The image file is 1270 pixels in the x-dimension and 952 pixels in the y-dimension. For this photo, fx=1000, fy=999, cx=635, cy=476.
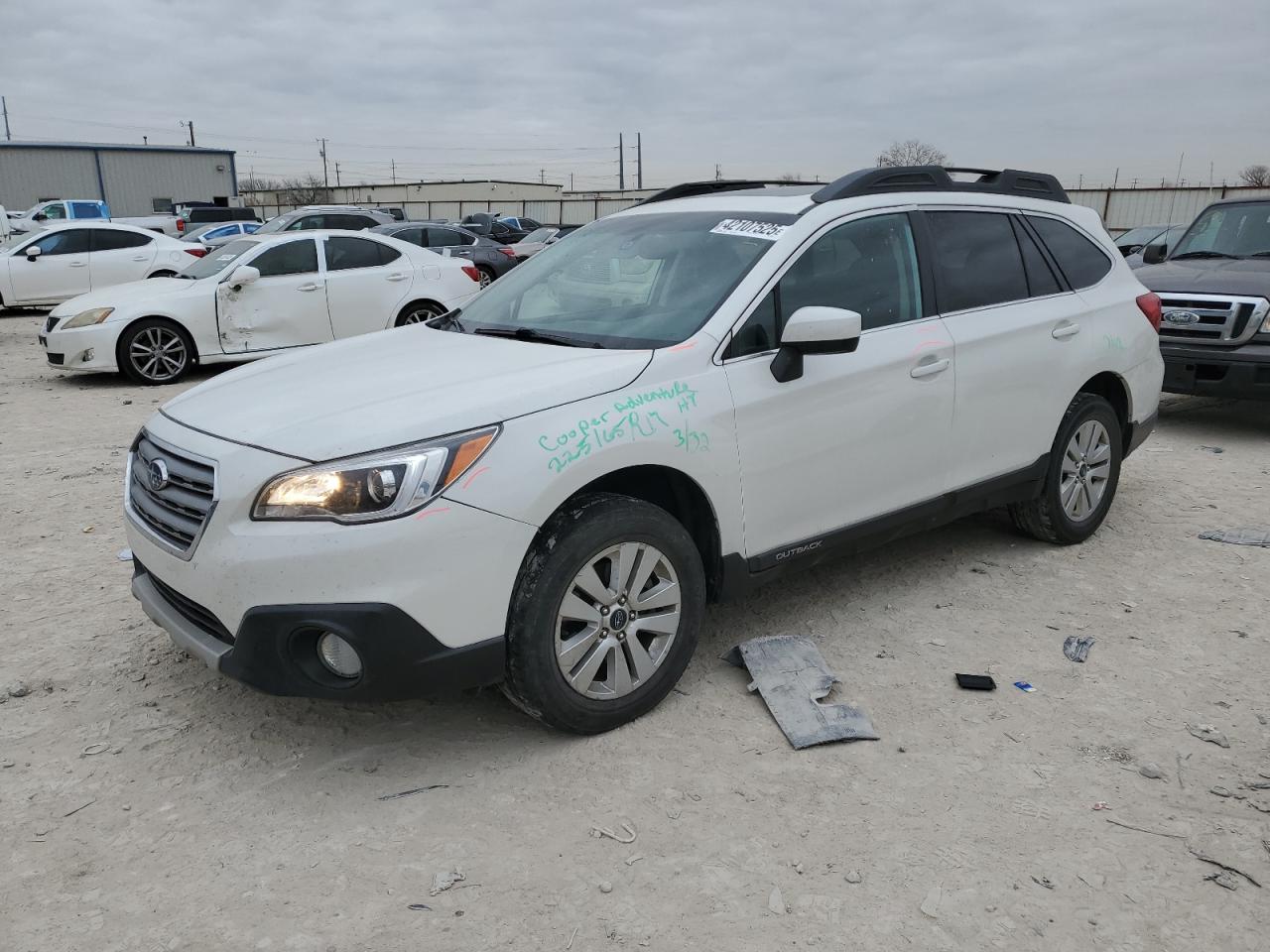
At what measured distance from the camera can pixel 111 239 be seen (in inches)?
627

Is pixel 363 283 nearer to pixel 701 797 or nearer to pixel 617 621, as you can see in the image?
pixel 617 621

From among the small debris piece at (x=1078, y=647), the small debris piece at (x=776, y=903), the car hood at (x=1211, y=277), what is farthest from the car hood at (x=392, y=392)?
the car hood at (x=1211, y=277)

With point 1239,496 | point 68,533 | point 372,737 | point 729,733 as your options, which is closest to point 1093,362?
point 1239,496

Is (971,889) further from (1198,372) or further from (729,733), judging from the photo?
(1198,372)

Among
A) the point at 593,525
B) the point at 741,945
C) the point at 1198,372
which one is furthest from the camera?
the point at 1198,372

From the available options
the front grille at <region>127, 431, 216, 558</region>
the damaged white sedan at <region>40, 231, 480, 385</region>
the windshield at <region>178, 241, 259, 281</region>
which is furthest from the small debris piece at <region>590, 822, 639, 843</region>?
the windshield at <region>178, 241, 259, 281</region>

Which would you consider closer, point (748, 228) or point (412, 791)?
point (412, 791)

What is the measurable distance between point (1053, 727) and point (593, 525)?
1.77 meters

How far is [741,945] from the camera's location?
244 centimetres

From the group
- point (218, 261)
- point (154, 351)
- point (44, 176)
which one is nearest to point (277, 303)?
point (218, 261)

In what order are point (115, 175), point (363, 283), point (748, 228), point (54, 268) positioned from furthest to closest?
point (115, 175) → point (54, 268) → point (363, 283) → point (748, 228)

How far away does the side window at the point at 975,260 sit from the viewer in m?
4.36

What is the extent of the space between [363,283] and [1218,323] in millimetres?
8181

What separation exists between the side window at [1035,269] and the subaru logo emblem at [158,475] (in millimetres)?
3818
